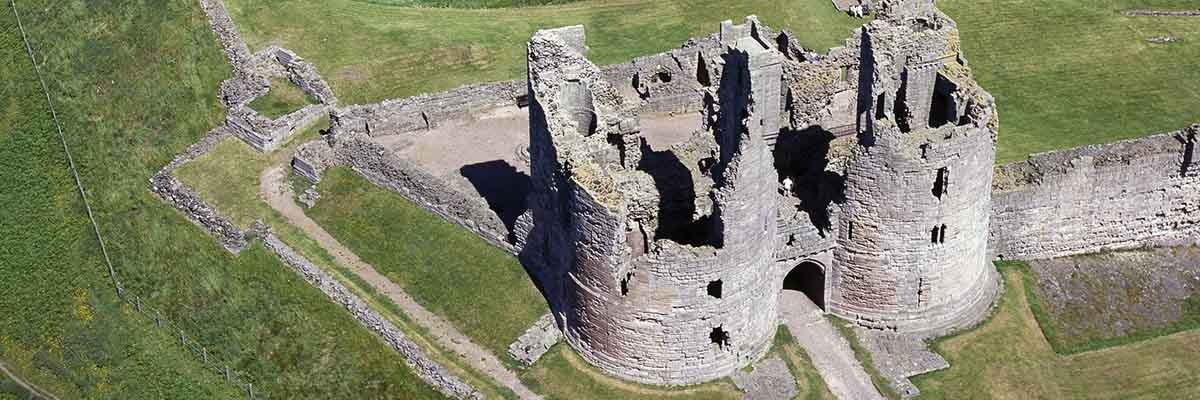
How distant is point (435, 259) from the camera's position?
60.1 metres

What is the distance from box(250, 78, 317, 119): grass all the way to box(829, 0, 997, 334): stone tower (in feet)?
90.5

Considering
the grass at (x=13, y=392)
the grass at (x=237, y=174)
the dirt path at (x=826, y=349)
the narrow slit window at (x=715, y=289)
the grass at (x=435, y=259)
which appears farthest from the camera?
the grass at (x=237, y=174)

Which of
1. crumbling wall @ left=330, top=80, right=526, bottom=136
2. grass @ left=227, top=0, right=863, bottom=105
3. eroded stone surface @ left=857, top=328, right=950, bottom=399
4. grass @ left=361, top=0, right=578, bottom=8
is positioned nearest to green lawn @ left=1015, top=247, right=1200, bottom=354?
eroded stone surface @ left=857, top=328, right=950, bottom=399

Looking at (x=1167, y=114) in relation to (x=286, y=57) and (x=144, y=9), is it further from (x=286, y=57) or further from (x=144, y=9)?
(x=144, y=9)

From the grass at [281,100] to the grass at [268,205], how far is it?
193 cm

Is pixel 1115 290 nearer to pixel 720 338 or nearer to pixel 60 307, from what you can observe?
pixel 720 338

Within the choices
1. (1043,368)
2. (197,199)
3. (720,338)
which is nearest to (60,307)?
(197,199)

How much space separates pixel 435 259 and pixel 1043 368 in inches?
881

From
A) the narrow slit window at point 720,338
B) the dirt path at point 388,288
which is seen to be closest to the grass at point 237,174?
the dirt path at point 388,288

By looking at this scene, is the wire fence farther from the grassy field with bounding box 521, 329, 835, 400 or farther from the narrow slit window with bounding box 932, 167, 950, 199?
the narrow slit window with bounding box 932, 167, 950, 199

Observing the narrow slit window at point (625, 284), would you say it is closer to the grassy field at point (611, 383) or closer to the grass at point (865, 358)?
the grassy field at point (611, 383)

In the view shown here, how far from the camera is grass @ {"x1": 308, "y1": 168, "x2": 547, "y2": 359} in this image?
56969 mm

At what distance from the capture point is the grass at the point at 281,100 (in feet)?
234

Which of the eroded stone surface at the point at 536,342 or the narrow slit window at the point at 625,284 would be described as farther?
the eroded stone surface at the point at 536,342
